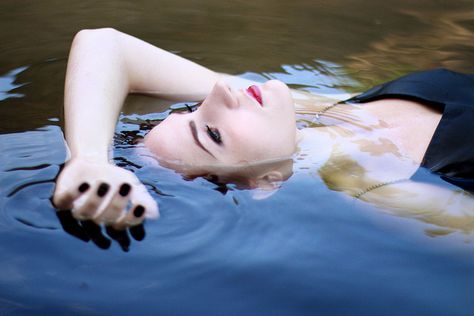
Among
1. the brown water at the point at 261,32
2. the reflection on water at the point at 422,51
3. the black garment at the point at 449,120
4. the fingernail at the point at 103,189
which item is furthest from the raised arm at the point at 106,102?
the reflection on water at the point at 422,51

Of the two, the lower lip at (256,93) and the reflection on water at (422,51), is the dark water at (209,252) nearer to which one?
the lower lip at (256,93)

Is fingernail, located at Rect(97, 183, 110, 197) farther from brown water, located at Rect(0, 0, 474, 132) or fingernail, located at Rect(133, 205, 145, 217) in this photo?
brown water, located at Rect(0, 0, 474, 132)

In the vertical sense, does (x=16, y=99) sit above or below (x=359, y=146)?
below

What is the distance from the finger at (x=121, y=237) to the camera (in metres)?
1.80

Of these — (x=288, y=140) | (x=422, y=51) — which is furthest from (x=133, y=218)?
(x=422, y=51)

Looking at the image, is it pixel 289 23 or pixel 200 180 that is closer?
pixel 200 180

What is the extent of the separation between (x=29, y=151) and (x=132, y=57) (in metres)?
0.54

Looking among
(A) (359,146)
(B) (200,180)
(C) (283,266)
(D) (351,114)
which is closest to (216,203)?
(B) (200,180)

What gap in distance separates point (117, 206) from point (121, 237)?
0.15 m

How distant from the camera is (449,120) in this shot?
84.0 inches

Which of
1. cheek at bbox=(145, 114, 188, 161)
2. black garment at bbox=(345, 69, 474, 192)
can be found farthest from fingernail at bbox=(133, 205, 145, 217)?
black garment at bbox=(345, 69, 474, 192)

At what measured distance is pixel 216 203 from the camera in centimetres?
203

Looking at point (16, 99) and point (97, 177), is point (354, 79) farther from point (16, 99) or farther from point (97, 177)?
point (97, 177)

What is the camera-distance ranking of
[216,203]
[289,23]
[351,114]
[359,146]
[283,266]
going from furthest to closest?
[289,23]
[351,114]
[359,146]
[216,203]
[283,266]
